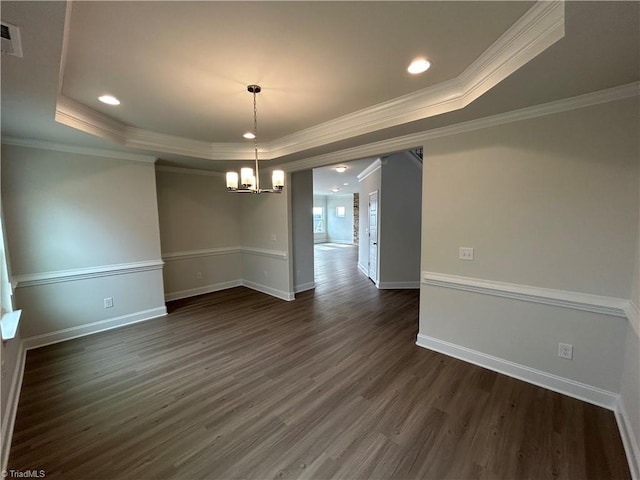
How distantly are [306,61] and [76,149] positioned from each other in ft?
10.6

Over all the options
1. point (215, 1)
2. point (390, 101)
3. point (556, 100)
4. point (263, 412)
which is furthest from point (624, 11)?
point (263, 412)

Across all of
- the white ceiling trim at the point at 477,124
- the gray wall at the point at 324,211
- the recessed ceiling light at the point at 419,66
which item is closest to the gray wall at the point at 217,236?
the white ceiling trim at the point at 477,124

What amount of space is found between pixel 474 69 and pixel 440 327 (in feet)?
8.16

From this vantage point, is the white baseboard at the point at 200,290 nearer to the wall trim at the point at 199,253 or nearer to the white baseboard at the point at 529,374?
the wall trim at the point at 199,253

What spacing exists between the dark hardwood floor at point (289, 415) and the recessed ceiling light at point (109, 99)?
2.65 meters

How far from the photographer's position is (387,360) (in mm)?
2836

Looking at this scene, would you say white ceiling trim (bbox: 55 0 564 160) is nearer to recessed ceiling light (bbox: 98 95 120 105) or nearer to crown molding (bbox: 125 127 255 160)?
crown molding (bbox: 125 127 255 160)

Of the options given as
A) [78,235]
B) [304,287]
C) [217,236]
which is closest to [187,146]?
[78,235]

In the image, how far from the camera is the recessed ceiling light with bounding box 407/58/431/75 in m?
1.93

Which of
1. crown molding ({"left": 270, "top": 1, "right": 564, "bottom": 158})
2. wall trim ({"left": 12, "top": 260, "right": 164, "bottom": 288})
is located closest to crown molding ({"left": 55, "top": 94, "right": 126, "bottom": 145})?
wall trim ({"left": 12, "top": 260, "right": 164, "bottom": 288})

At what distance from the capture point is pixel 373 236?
20.0 feet

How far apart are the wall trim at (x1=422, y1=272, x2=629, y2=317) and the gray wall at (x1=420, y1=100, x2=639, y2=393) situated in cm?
5

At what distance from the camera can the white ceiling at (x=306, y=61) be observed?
4.55 feet

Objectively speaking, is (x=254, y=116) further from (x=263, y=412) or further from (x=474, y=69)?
(x=263, y=412)
